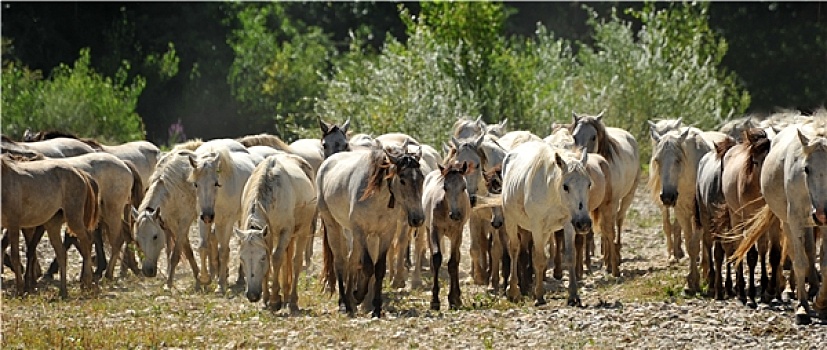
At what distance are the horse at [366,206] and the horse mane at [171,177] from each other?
2869 millimetres

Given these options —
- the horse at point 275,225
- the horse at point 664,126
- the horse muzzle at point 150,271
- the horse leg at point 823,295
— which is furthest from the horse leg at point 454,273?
the horse muzzle at point 150,271

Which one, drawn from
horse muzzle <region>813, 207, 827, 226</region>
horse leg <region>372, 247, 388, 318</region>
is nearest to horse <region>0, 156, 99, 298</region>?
horse leg <region>372, 247, 388, 318</region>

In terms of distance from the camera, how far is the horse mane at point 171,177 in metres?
15.8

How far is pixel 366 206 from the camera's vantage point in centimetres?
1275

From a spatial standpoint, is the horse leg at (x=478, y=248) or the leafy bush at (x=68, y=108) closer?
the horse leg at (x=478, y=248)

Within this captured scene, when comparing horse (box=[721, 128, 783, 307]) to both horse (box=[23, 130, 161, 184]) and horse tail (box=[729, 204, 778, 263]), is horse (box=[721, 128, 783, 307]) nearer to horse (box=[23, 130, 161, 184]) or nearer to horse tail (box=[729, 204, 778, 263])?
horse tail (box=[729, 204, 778, 263])

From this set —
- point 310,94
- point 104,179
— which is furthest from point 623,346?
point 310,94

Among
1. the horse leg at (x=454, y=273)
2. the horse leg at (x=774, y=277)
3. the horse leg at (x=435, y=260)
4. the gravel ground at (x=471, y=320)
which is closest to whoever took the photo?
the gravel ground at (x=471, y=320)

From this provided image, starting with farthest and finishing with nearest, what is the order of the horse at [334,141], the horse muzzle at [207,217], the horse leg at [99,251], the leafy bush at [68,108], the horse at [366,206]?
1. the leafy bush at [68,108]
2. the horse leg at [99,251]
3. the horse at [334,141]
4. the horse muzzle at [207,217]
5. the horse at [366,206]

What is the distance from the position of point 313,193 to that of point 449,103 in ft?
46.2

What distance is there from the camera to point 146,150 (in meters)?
19.7

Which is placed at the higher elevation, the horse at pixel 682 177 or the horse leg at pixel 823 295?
the horse at pixel 682 177

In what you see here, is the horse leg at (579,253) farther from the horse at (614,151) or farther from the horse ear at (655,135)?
the horse ear at (655,135)

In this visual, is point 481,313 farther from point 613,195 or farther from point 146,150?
point 146,150
